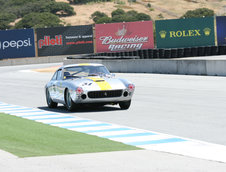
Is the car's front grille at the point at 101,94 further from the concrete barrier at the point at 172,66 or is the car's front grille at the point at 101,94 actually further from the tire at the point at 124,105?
the concrete barrier at the point at 172,66

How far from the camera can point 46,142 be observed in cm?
977

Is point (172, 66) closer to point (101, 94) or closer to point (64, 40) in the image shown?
point (101, 94)

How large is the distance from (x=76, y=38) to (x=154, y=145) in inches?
1802

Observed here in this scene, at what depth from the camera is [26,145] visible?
9398 mm

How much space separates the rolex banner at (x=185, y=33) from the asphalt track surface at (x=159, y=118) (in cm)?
2588

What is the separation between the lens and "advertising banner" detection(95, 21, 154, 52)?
179ft

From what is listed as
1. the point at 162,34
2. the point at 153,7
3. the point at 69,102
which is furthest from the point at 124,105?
the point at 153,7

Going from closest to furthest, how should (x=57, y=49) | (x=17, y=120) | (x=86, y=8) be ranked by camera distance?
(x=17, y=120) < (x=57, y=49) < (x=86, y=8)

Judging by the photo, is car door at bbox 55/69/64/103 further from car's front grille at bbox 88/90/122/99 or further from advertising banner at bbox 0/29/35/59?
advertising banner at bbox 0/29/35/59

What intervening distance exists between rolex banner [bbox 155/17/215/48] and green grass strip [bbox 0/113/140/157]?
42.8 metres

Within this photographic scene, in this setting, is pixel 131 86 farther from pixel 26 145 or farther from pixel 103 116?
pixel 26 145

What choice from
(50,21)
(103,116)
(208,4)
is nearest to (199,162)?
(103,116)

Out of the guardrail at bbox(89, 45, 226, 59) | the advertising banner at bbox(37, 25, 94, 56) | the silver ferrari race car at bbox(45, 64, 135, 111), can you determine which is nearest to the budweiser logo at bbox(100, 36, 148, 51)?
the advertising banner at bbox(37, 25, 94, 56)

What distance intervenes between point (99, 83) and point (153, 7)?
4593 inches
